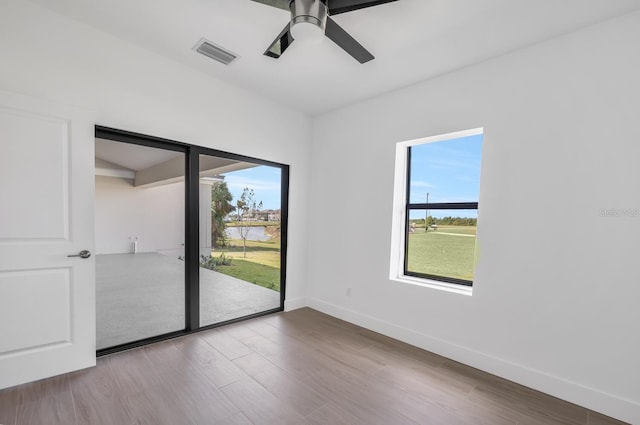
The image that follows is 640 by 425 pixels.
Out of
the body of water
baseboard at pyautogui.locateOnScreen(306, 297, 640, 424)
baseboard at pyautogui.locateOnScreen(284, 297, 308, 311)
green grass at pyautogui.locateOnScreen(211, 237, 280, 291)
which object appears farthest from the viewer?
baseboard at pyautogui.locateOnScreen(284, 297, 308, 311)

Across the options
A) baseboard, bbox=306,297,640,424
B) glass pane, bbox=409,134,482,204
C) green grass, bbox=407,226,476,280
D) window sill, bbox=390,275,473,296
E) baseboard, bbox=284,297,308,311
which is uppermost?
glass pane, bbox=409,134,482,204

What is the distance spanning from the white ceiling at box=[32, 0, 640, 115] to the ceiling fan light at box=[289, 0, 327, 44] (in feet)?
1.70

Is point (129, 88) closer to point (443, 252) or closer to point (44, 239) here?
point (44, 239)

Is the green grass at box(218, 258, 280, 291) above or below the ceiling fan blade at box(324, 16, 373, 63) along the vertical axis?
below

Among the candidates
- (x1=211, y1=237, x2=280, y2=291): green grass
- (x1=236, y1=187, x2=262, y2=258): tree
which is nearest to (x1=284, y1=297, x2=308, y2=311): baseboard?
(x1=211, y1=237, x2=280, y2=291): green grass

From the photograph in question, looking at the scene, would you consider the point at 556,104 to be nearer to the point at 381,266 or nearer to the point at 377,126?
the point at 377,126

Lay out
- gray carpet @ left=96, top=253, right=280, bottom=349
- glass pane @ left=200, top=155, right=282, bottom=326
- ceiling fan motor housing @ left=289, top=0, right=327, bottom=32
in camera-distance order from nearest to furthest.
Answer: ceiling fan motor housing @ left=289, top=0, right=327, bottom=32, gray carpet @ left=96, top=253, right=280, bottom=349, glass pane @ left=200, top=155, right=282, bottom=326

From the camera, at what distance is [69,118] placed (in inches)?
84.8

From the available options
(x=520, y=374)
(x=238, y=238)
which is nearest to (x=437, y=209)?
(x=520, y=374)

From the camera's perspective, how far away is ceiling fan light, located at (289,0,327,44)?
1.54 meters

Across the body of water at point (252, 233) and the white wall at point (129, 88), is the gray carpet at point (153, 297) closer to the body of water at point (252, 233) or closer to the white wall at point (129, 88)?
the body of water at point (252, 233)

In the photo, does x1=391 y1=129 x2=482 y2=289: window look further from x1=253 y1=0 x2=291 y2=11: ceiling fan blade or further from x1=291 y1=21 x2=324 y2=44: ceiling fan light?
x1=253 y1=0 x2=291 y2=11: ceiling fan blade

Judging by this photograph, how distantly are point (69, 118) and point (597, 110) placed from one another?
4.15 meters

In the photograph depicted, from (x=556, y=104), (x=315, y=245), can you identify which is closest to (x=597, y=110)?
(x=556, y=104)
